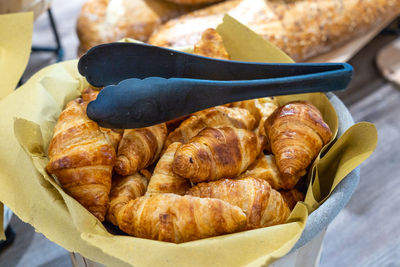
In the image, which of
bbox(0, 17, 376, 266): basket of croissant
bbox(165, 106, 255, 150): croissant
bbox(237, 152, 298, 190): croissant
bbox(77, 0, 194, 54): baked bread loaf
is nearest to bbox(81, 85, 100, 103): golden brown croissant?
bbox(0, 17, 376, 266): basket of croissant

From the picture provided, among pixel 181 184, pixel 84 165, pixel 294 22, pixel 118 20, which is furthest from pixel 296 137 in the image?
pixel 118 20

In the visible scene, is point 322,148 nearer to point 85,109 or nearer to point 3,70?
point 85,109

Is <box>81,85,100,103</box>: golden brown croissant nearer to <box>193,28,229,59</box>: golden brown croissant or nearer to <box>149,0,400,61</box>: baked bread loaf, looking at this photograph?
<box>193,28,229,59</box>: golden brown croissant

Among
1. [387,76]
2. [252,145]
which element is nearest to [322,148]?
[252,145]

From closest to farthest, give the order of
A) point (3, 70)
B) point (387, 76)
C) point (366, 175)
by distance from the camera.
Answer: point (3, 70), point (366, 175), point (387, 76)

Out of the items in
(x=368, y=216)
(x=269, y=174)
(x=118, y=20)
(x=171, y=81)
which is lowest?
(x=368, y=216)

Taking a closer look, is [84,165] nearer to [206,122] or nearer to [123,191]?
[123,191]

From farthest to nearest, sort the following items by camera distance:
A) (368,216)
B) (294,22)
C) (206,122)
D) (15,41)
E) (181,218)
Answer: (294,22), (368,216), (15,41), (206,122), (181,218)
